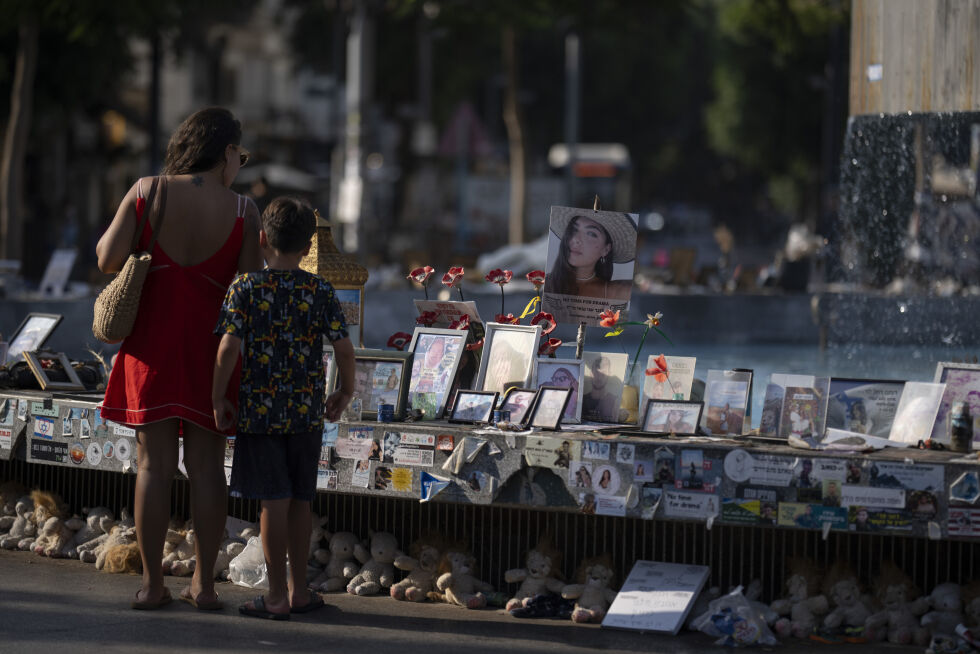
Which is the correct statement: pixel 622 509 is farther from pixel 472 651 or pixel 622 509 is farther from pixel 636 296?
pixel 636 296

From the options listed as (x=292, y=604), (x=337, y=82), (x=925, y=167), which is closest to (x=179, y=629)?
(x=292, y=604)

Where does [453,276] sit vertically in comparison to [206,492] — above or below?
above

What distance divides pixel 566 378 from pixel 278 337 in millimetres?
1325

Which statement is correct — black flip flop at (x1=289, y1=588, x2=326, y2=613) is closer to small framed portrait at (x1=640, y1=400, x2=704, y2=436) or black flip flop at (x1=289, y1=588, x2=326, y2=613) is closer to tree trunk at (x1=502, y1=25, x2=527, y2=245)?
small framed portrait at (x1=640, y1=400, x2=704, y2=436)

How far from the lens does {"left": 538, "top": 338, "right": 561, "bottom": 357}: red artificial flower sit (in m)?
Result: 6.26

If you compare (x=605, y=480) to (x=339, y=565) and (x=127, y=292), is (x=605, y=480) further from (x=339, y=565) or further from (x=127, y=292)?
(x=127, y=292)

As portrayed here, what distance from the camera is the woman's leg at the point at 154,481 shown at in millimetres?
5484

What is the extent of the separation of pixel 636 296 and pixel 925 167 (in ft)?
26.3

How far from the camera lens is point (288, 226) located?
17.3 ft

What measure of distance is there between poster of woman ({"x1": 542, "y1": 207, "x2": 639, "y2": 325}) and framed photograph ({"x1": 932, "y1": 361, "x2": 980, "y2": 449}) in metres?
1.45

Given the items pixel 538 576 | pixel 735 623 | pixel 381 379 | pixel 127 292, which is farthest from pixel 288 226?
pixel 735 623

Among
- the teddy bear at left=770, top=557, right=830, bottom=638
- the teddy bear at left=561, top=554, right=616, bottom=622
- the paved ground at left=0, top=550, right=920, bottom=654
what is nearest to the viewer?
the paved ground at left=0, top=550, right=920, bottom=654

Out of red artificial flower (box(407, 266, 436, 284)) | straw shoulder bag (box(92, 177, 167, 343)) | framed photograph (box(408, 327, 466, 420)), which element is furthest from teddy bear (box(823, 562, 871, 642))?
straw shoulder bag (box(92, 177, 167, 343))

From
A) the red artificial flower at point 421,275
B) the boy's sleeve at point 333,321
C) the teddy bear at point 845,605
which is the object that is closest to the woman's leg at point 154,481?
the boy's sleeve at point 333,321
